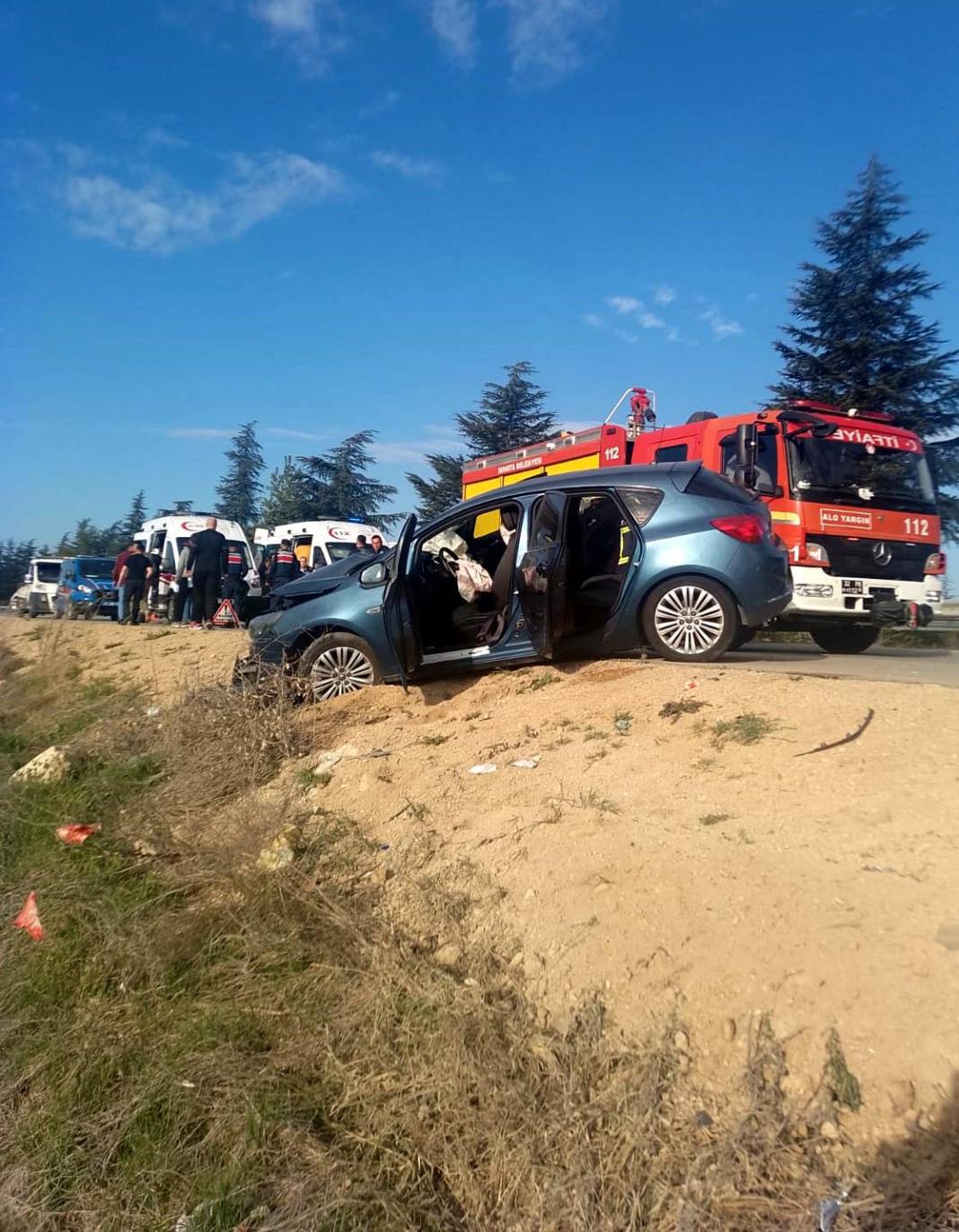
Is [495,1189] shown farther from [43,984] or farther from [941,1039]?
[43,984]

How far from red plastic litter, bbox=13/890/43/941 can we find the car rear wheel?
2.51 metres

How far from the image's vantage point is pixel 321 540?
19281 millimetres

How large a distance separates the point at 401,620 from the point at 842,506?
606cm

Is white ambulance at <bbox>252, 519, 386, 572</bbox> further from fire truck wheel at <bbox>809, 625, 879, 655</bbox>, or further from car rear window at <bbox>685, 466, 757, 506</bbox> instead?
car rear window at <bbox>685, 466, 757, 506</bbox>

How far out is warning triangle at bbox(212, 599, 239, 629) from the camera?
46.7ft

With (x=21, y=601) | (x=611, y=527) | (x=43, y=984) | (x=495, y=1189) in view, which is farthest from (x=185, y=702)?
(x=21, y=601)

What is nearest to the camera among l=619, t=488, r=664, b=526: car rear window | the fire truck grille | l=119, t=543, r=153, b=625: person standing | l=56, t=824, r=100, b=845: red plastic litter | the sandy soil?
the sandy soil

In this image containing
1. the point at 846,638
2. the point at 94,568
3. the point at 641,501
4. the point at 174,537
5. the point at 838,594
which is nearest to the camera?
the point at 641,501

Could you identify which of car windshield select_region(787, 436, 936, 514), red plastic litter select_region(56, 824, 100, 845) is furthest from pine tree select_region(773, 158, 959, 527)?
red plastic litter select_region(56, 824, 100, 845)

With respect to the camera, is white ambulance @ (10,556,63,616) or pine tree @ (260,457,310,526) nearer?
white ambulance @ (10,556,63,616)

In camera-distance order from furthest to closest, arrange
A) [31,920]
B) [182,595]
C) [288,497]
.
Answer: [288,497] → [182,595] → [31,920]

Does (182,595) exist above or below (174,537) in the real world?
below

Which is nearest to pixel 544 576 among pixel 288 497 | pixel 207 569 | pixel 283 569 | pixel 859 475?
pixel 859 475

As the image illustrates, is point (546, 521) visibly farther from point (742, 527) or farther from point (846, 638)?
point (846, 638)
